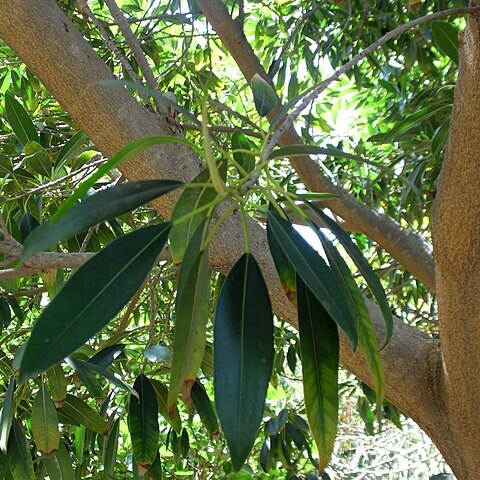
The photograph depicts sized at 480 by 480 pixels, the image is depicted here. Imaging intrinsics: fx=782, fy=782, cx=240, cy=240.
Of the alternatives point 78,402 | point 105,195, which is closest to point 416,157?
point 78,402

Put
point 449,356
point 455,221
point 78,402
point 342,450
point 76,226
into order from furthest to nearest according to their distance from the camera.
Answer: point 342,450
point 78,402
point 449,356
point 455,221
point 76,226

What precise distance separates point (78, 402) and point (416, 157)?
110 cm

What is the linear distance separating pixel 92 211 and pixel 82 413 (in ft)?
3.31

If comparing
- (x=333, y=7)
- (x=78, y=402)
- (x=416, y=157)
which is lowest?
(x=78, y=402)

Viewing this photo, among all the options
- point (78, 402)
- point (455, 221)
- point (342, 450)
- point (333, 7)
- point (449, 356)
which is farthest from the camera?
point (342, 450)

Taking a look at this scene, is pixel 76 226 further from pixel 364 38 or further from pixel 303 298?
pixel 364 38

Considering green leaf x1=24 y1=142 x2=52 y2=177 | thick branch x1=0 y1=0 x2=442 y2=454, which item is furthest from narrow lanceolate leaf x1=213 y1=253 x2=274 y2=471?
green leaf x1=24 y1=142 x2=52 y2=177

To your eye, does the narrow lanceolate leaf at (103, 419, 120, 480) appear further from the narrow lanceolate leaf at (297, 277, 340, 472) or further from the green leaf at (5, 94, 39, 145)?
the narrow lanceolate leaf at (297, 277, 340, 472)

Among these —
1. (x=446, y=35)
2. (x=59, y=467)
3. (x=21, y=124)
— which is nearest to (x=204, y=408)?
(x=59, y=467)

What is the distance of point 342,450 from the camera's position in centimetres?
397

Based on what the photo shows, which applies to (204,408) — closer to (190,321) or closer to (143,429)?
(143,429)

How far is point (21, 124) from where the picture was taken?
1.66 metres

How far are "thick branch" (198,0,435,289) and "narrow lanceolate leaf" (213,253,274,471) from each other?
107 centimetres

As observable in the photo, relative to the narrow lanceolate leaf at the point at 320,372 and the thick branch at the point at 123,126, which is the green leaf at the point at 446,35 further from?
the narrow lanceolate leaf at the point at 320,372
